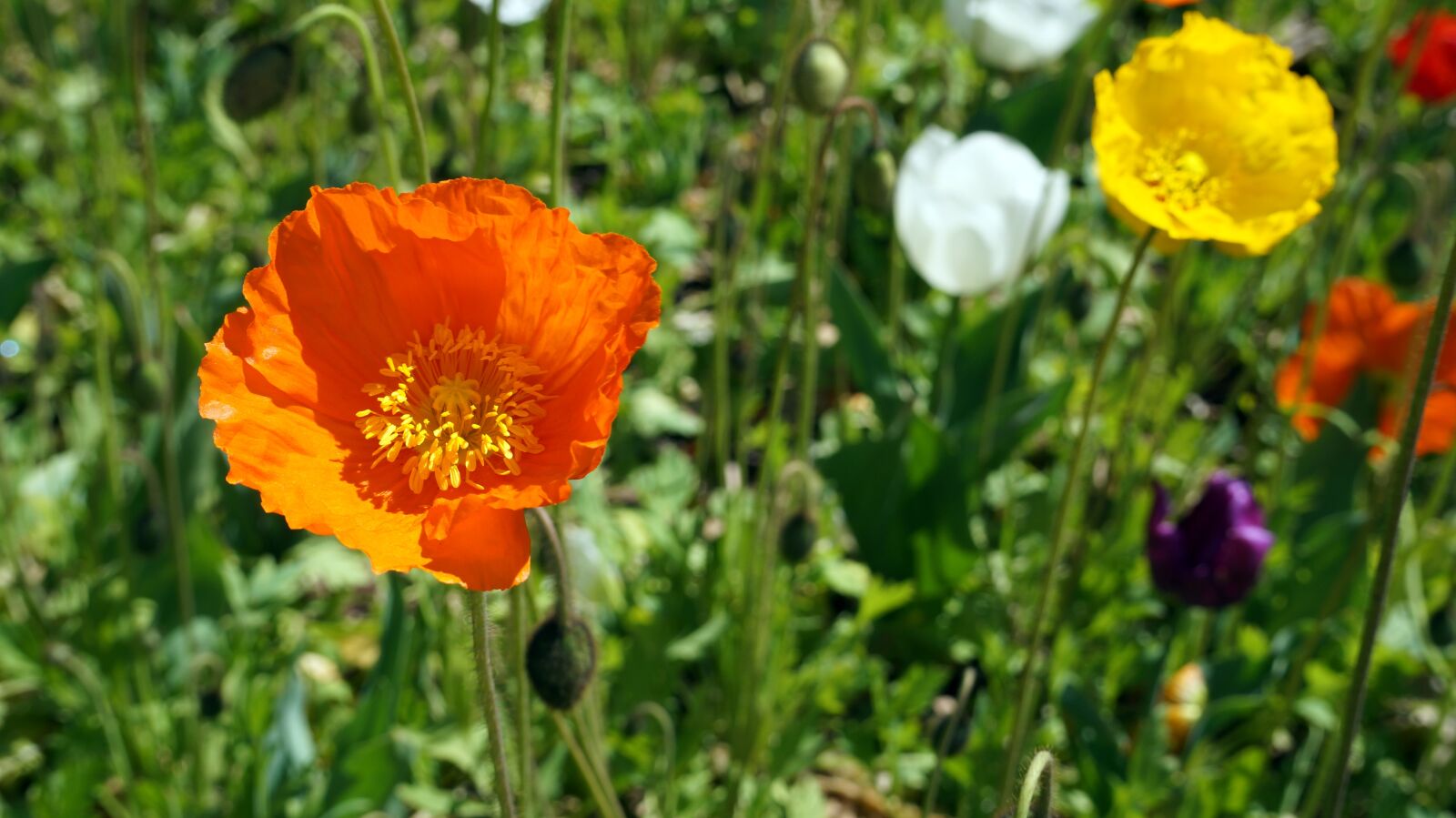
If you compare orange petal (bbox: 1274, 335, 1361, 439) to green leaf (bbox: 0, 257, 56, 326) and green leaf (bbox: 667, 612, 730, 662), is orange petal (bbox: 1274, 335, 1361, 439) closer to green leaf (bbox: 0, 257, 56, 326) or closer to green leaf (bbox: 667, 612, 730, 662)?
green leaf (bbox: 667, 612, 730, 662)

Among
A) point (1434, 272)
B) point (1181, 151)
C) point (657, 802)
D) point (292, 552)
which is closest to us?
point (1181, 151)

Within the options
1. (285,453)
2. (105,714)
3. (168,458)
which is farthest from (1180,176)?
(105,714)

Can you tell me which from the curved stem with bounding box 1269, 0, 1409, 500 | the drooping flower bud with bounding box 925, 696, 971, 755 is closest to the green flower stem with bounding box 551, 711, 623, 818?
the drooping flower bud with bounding box 925, 696, 971, 755

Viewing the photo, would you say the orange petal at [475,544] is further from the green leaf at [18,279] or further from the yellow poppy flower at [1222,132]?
the green leaf at [18,279]

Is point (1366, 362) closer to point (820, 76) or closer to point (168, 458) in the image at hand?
point (820, 76)

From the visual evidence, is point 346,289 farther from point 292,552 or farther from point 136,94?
point 292,552

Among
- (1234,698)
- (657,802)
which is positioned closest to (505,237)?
(657,802)
